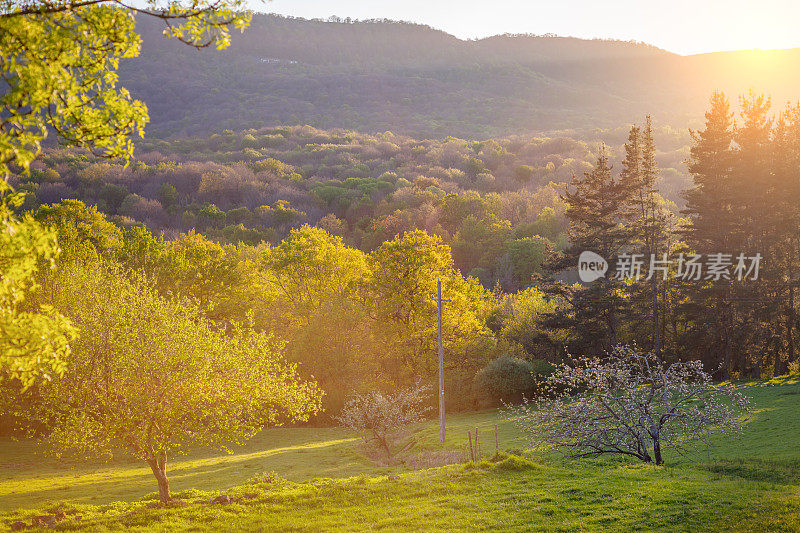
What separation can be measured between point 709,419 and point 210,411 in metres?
17.7

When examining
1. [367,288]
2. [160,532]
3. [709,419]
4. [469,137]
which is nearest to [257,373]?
[160,532]

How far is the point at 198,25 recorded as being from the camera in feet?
31.7

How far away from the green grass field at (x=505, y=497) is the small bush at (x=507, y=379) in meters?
20.3

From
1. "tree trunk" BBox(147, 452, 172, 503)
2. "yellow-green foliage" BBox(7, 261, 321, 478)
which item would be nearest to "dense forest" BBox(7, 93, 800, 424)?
"yellow-green foliage" BBox(7, 261, 321, 478)

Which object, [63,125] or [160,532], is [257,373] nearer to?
[160,532]

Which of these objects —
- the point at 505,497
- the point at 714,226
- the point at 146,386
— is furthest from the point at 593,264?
the point at 146,386

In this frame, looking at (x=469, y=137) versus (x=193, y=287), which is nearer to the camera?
(x=193, y=287)

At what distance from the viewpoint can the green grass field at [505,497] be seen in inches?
593

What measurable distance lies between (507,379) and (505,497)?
32.9 meters

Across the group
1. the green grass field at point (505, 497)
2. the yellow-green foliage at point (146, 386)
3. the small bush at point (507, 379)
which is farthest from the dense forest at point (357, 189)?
the yellow-green foliage at point (146, 386)

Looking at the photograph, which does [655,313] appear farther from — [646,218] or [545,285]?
[545,285]

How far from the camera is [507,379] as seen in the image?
50.2 meters

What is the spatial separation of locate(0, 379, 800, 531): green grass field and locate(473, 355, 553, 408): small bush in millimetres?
20309

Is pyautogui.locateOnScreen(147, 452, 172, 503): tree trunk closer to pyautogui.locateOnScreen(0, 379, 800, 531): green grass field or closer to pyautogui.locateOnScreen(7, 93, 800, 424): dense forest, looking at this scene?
pyautogui.locateOnScreen(0, 379, 800, 531): green grass field
